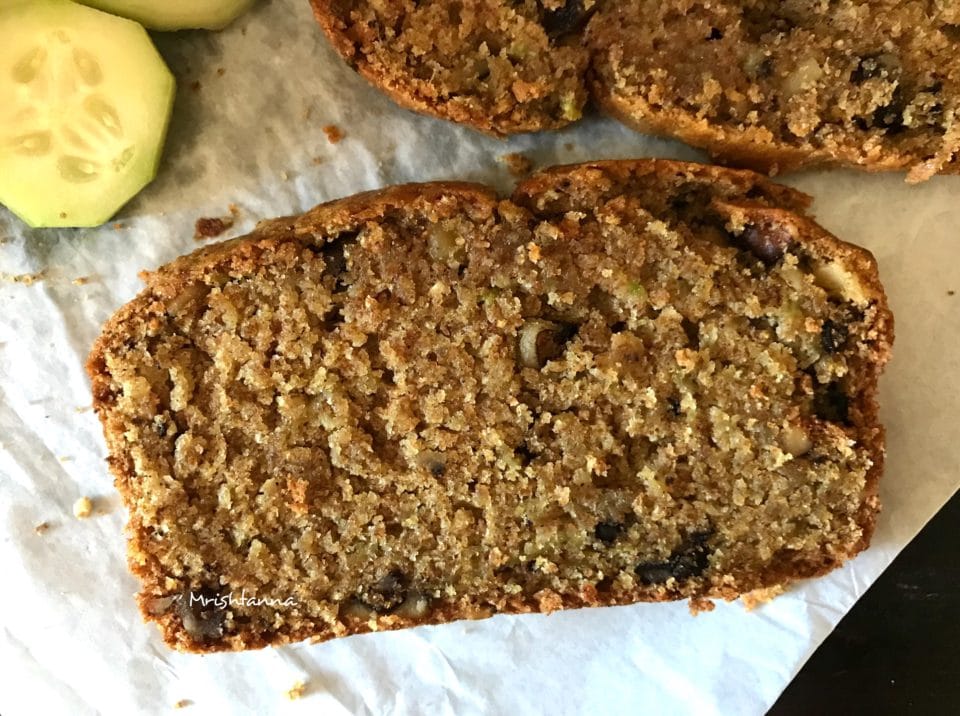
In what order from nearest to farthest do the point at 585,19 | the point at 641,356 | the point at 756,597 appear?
the point at 641,356 → the point at 585,19 → the point at 756,597

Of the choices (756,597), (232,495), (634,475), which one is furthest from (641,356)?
(232,495)

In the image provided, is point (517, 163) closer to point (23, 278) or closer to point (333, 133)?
point (333, 133)

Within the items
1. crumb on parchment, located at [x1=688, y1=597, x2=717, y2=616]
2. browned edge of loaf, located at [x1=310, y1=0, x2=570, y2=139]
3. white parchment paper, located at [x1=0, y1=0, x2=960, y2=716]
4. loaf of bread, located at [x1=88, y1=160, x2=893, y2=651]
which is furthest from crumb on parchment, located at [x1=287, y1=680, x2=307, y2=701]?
browned edge of loaf, located at [x1=310, y1=0, x2=570, y2=139]

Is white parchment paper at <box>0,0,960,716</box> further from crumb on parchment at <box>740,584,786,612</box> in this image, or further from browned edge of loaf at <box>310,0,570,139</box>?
browned edge of loaf at <box>310,0,570,139</box>

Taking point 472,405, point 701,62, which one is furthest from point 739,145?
point 472,405

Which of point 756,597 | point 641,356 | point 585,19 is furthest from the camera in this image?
point 756,597

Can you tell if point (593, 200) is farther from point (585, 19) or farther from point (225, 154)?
point (225, 154)
